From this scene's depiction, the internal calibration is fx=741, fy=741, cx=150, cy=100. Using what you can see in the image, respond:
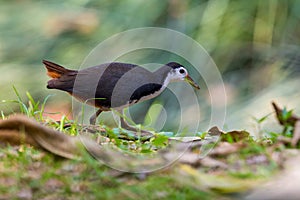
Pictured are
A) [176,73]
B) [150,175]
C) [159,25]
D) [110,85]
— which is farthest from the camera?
[159,25]

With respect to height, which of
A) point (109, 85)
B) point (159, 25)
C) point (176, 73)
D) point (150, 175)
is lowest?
point (150, 175)

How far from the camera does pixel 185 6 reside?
12.9ft

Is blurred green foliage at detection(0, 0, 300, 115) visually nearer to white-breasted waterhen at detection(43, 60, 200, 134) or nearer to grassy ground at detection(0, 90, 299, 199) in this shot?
white-breasted waterhen at detection(43, 60, 200, 134)

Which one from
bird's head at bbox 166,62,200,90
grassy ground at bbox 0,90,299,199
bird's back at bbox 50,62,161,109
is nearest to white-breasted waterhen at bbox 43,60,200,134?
bird's back at bbox 50,62,161,109

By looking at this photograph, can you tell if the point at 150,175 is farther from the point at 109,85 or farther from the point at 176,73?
the point at 176,73

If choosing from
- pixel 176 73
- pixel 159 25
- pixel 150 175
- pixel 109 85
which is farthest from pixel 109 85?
pixel 150 175

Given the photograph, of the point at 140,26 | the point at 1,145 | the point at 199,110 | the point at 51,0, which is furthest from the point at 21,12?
the point at 1,145

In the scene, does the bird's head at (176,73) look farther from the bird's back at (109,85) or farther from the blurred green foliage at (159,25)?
the blurred green foliage at (159,25)

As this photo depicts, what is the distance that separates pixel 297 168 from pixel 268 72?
248 cm

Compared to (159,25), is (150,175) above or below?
below

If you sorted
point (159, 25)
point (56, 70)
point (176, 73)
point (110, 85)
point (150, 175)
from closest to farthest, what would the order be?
point (150, 175) < point (110, 85) < point (56, 70) < point (176, 73) < point (159, 25)

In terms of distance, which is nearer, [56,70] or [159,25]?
[56,70]

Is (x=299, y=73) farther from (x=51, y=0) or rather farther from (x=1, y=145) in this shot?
(x=1, y=145)

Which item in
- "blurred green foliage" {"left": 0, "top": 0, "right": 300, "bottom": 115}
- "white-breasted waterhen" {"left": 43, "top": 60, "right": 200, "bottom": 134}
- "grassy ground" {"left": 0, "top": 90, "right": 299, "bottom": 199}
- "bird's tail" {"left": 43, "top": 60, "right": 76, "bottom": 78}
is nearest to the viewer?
"grassy ground" {"left": 0, "top": 90, "right": 299, "bottom": 199}
